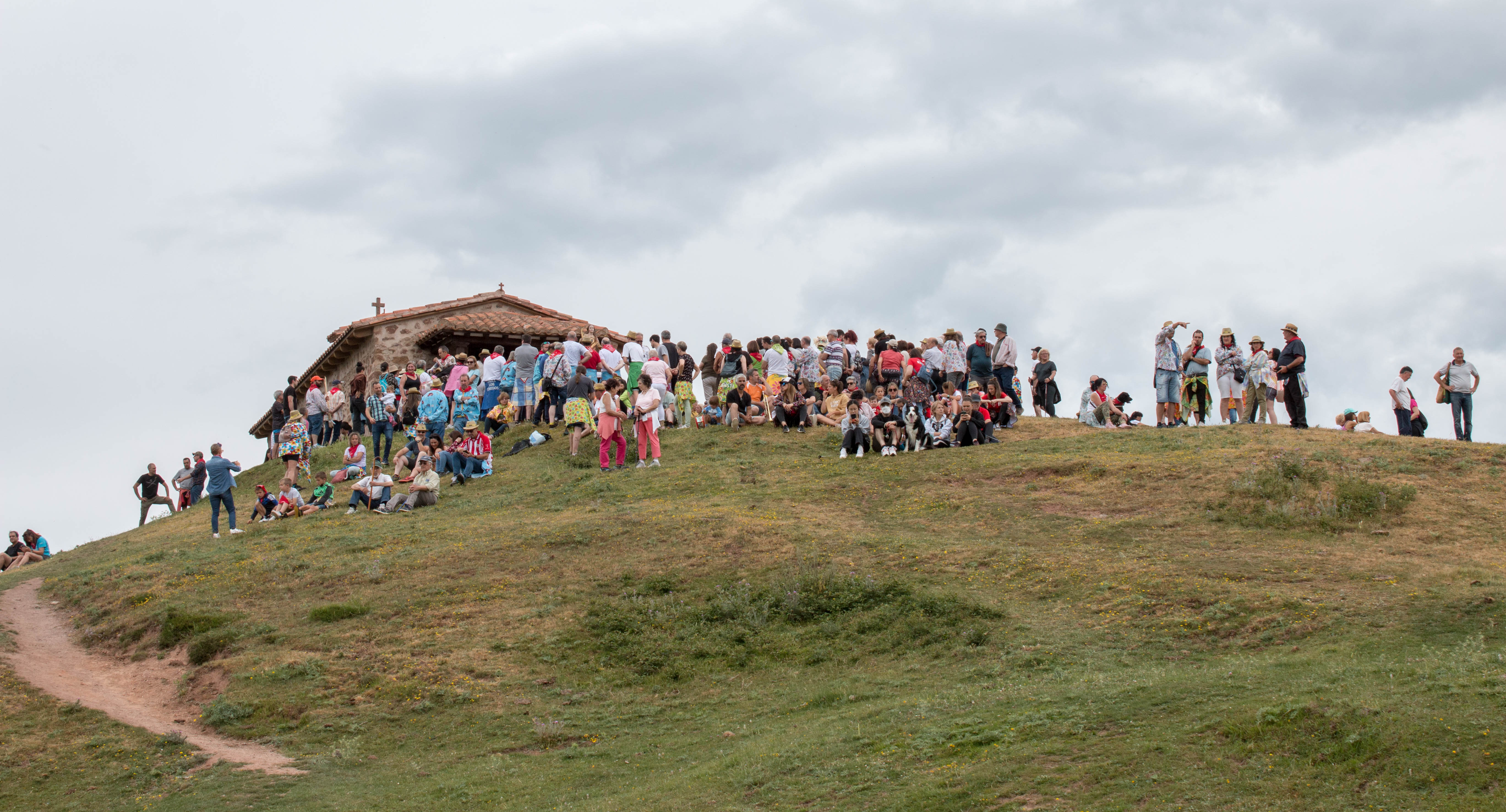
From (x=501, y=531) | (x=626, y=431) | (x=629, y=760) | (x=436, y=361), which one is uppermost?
(x=436, y=361)

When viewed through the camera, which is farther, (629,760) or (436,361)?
(436,361)

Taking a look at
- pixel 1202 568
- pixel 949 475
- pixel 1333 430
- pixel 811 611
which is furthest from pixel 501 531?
pixel 1333 430

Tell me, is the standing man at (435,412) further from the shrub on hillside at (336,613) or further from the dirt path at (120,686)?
the shrub on hillside at (336,613)

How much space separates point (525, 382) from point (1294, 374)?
17011mm

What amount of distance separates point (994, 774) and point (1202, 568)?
705 cm

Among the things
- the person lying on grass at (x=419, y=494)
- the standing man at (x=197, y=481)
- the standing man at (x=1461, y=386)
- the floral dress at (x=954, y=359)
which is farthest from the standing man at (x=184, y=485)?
the standing man at (x=1461, y=386)

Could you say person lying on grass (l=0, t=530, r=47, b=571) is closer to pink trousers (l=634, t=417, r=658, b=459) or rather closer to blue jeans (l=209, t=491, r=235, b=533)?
blue jeans (l=209, t=491, r=235, b=533)

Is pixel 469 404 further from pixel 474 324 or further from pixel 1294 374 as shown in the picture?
pixel 1294 374

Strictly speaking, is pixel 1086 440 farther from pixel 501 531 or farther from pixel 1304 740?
pixel 1304 740

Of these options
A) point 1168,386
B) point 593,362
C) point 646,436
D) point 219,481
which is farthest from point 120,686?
point 1168,386

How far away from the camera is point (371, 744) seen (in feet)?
43.6

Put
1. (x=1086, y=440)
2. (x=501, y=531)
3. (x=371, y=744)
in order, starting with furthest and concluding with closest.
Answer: (x=1086, y=440) → (x=501, y=531) → (x=371, y=744)

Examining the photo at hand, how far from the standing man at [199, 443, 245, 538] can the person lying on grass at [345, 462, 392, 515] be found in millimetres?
2138

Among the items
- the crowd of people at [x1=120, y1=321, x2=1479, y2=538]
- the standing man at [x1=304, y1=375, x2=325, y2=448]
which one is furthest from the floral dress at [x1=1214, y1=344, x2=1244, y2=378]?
the standing man at [x1=304, y1=375, x2=325, y2=448]
